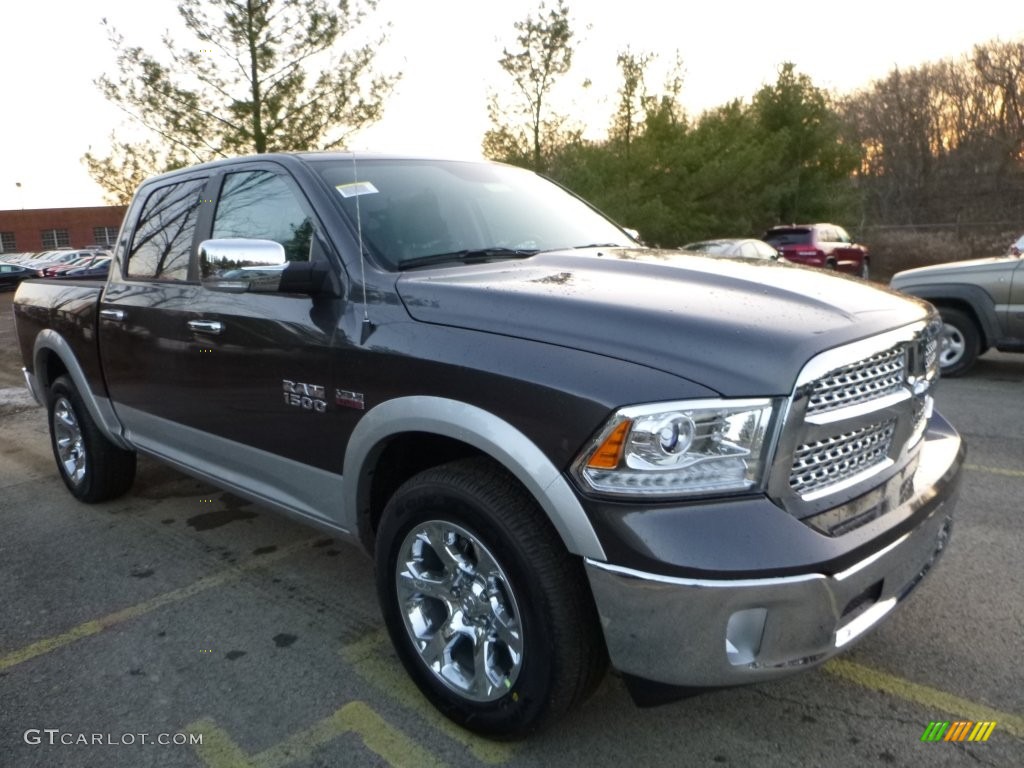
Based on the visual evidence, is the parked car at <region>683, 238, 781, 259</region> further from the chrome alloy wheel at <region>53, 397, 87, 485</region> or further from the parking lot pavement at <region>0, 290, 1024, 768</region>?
the chrome alloy wheel at <region>53, 397, 87, 485</region>

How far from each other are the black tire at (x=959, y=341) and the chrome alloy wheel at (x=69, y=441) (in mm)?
7301

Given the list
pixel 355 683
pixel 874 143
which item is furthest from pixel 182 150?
pixel 874 143

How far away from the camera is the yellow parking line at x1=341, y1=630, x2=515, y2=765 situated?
8.21 feet

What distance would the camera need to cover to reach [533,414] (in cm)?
220

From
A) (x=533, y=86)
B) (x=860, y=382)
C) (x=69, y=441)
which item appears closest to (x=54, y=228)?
(x=533, y=86)

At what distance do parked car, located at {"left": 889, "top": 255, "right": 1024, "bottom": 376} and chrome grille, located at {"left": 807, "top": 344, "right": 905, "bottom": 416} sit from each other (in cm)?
559

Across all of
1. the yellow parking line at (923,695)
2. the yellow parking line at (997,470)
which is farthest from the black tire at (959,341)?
the yellow parking line at (923,695)

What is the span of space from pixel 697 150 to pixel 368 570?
1961cm

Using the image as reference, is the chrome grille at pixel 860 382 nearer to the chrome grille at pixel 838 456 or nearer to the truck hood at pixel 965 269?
the chrome grille at pixel 838 456

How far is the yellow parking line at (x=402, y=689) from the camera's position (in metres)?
2.50

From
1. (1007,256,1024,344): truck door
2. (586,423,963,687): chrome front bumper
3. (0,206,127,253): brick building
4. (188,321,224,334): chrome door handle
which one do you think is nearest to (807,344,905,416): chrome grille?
(586,423,963,687): chrome front bumper

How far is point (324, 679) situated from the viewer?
2.95 metres

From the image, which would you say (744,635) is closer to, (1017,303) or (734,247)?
(1017,303)

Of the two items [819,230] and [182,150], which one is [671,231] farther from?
[182,150]
